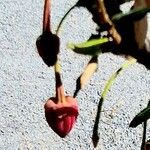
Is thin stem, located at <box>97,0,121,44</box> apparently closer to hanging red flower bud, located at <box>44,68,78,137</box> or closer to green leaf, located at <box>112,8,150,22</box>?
green leaf, located at <box>112,8,150,22</box>

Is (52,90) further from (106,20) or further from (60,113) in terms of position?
(106,20)

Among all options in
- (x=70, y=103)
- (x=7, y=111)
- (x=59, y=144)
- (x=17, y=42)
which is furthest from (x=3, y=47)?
(x=70, y=103)

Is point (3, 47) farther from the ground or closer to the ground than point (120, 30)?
closer to the ground

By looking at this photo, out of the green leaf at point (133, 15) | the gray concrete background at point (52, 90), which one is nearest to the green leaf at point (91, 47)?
the green leaf at point (133, 15)

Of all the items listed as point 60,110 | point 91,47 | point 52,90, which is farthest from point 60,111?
point 52,90

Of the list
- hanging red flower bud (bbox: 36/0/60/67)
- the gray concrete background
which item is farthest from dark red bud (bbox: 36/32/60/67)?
the gray concrete background

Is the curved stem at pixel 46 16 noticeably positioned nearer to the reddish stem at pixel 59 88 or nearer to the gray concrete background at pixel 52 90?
the reddish stem at pixel 59 88

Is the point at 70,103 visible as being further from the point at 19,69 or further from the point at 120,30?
the point at 19,69
